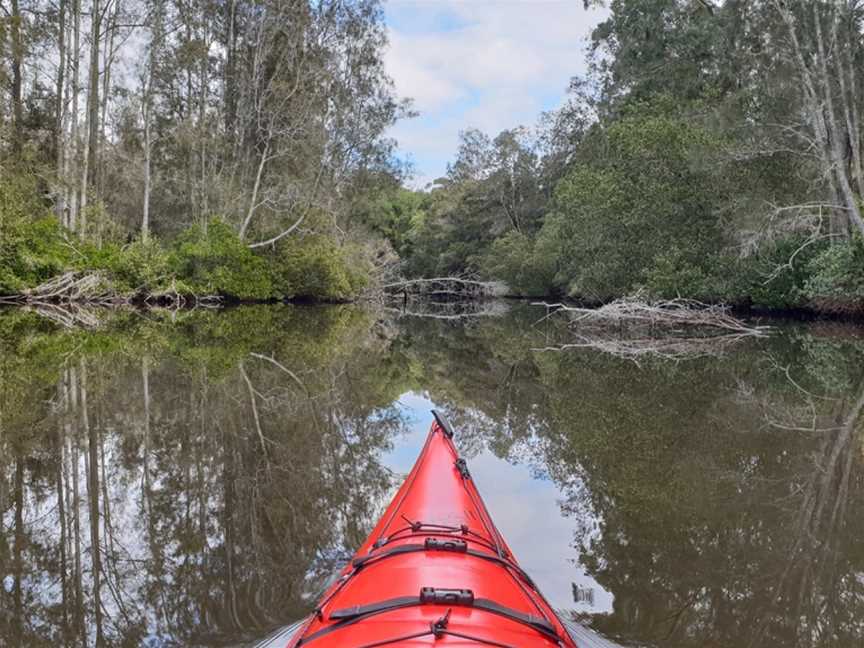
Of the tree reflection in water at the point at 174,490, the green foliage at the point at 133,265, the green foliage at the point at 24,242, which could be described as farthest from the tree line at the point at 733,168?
the green foliage at the point at 24,242

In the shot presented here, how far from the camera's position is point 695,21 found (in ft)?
75.1

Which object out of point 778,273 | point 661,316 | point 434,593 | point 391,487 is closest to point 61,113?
point 661,316

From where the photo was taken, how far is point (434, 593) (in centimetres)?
167

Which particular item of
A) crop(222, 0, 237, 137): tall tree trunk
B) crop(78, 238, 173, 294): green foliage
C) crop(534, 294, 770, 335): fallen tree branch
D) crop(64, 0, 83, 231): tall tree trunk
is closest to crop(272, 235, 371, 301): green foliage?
crop(78, 238, 173, 294): green foliage

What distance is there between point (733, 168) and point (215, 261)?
1513 centimetres

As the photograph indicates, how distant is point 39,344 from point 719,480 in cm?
901

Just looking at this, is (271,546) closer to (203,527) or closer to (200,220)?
(203,527)

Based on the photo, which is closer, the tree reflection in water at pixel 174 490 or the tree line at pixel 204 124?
the tree reflection in water at pixel 174 490

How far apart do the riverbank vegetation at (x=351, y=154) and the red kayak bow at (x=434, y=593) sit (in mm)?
11362

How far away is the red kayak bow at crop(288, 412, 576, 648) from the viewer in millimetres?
1574

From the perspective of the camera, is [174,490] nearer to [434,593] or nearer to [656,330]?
[434,593]

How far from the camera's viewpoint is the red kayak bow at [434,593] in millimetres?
1574

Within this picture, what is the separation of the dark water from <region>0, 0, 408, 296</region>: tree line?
10.9 meters

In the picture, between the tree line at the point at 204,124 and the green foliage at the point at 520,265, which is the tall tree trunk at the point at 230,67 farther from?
the green foliage at the point at 520,265
